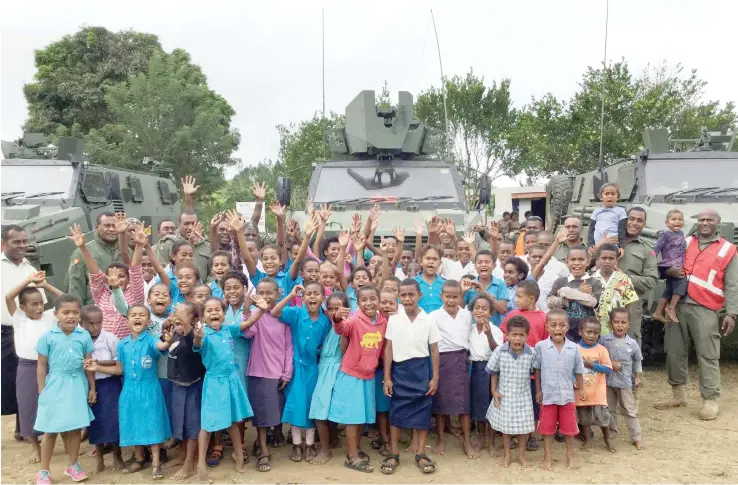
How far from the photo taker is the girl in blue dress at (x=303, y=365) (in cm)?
429

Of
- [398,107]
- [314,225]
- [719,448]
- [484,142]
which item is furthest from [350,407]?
[484,142]

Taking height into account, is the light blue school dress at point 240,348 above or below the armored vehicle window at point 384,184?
below

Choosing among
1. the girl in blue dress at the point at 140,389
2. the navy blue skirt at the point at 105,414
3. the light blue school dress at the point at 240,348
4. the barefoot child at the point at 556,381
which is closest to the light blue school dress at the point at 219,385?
the light blue school dress at the point at 240,348

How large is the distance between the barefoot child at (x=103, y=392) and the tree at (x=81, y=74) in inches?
710

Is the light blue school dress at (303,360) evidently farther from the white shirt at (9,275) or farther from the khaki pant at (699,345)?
the khaki pant at (699,345)

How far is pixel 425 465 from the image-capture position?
163 inches

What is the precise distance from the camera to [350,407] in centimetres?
416

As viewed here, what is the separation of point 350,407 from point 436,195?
156 inches

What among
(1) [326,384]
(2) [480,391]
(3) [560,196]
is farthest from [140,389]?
(3) [560,196]

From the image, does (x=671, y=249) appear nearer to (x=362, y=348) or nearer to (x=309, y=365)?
(x=362, y=348)

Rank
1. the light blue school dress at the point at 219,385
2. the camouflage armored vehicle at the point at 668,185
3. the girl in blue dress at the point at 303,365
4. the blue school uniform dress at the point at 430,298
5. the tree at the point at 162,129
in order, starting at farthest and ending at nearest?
the tree at the point at 162,129 < the camouflage armored vehicle at the point at 668,185 < the blue school uniform dress at the point at 430,298 < the girl in blue dress at the point at 303,365 < the light blue school dress at the point at 219,385

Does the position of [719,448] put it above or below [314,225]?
below

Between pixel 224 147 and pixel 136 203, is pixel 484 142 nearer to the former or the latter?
pixel 224 147

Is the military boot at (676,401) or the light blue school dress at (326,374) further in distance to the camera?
the military boot at (676,401)
